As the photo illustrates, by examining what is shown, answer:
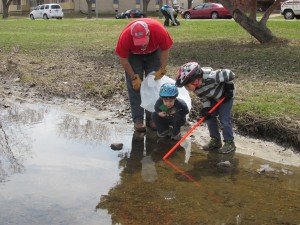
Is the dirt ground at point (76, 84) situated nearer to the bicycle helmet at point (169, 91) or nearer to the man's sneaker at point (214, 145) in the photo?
the man's sneaker at point (214, 145)

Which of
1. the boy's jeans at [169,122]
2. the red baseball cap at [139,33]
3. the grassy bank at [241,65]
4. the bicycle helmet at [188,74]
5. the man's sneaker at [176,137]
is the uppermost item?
the red baseball cap at [139,33]

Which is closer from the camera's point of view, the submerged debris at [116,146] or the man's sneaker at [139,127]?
the submerged debris at [116,146]

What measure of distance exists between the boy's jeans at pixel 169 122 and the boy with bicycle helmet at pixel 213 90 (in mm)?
329

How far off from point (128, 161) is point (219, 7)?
29.4m

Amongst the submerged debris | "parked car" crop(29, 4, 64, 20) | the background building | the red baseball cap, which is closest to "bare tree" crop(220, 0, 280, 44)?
the red baseball cap

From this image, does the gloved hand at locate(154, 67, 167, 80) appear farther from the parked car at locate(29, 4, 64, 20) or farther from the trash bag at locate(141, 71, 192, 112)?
the parked car at locate(29, 4, 64, 20)

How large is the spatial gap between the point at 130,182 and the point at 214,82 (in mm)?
1330

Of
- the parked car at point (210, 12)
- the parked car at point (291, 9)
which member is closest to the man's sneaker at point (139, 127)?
the parked car at point (291, 9)

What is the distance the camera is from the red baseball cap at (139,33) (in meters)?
4.50

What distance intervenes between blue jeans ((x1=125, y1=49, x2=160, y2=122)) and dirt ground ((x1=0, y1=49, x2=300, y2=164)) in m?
0.72

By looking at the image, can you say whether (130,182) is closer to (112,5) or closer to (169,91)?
(169,91)

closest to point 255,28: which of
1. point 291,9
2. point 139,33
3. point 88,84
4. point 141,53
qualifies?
point 88,84

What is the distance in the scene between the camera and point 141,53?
16.3ft

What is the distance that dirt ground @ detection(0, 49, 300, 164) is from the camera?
5908 millimetres
